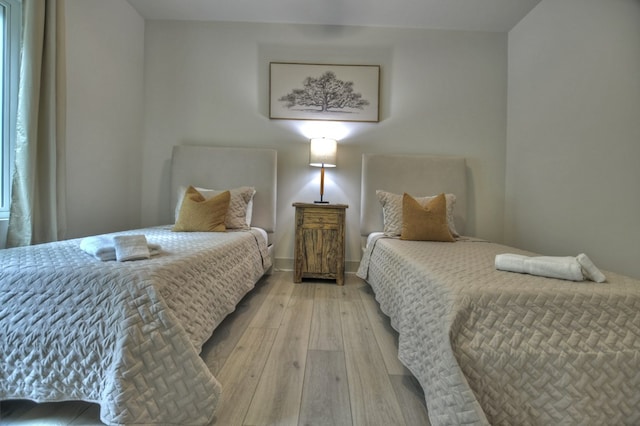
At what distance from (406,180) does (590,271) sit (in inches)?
74.5

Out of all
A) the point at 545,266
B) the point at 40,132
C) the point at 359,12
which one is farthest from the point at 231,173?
the point at 545,266

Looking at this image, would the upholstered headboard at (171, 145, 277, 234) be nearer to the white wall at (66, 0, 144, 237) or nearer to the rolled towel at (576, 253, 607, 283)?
the white wall at (66, 0, 144, 237)

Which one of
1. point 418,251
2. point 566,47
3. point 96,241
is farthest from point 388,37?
point 96,241

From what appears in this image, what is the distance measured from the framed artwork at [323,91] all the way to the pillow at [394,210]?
2.99 feet

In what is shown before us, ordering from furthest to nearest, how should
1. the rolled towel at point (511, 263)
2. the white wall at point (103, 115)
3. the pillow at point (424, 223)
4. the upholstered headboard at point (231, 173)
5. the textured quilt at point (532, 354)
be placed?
the upholstered headboard at point (231, 173), the pillow at point (424, 223), the white wall at point (103, 115), the rolled towel at point (511, 263), the textured quilt at point (532, 354)

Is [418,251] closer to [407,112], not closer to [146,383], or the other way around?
[146,383]

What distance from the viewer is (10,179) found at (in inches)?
73.1

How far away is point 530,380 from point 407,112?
2.74m

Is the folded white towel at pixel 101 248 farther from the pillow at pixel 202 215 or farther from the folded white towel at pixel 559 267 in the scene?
the folded white towel at pixel 559 267

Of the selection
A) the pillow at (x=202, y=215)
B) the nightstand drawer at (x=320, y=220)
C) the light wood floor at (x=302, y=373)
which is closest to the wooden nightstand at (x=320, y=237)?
the nightstand drawer at (x=320, y=220)

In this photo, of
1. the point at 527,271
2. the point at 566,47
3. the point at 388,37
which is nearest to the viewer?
the point at 527,271

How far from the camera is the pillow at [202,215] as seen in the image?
2.37 metres

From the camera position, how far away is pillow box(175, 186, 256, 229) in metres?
2.60

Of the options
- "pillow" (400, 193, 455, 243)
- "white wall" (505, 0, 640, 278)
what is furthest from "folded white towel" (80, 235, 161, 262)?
"white wall" (505, 0, 640, 278)
